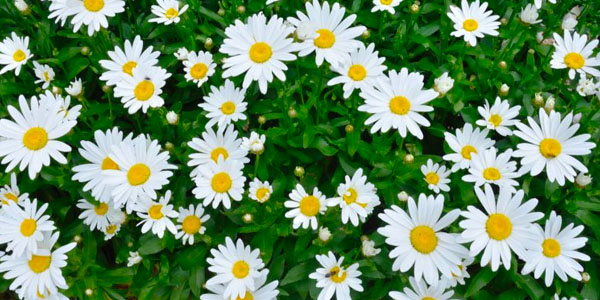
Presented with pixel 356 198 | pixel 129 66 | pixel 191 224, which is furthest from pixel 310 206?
pixel 129 66

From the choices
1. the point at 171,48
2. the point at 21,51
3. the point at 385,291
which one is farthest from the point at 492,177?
the point at 21,51

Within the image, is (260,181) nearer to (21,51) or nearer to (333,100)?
(333,100)

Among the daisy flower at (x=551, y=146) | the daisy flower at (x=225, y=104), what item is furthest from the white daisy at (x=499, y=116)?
the daisy flower at (x=225, y=104)

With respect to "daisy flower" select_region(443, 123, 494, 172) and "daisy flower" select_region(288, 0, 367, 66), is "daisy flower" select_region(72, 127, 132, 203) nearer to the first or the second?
"daisy flower" select_region(288, 0, 367, 66)

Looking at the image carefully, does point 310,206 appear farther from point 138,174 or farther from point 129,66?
point 129,66

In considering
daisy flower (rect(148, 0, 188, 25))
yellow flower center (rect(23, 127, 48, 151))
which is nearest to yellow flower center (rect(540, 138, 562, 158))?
daisy flower (rect(148, 0, 188, 25))

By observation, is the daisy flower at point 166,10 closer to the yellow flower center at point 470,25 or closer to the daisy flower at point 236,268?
the daisy flower at point 236,268
